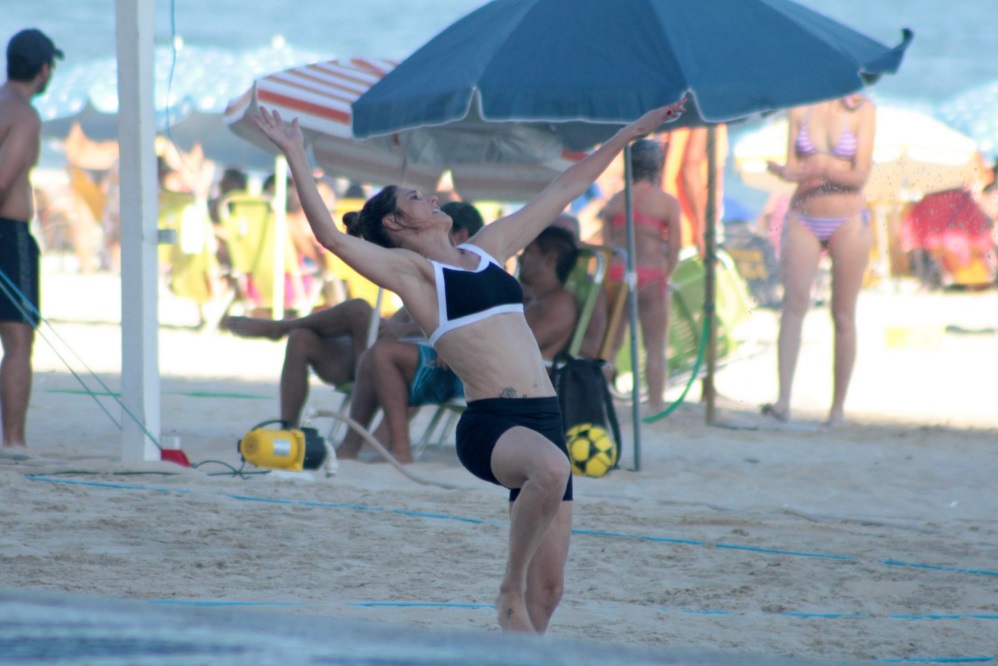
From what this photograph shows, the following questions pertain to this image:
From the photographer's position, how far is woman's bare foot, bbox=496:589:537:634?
2.96 m

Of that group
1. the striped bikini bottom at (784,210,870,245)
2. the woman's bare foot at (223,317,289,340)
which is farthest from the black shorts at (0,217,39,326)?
the striped bikini bottom at (784,210,870,245)

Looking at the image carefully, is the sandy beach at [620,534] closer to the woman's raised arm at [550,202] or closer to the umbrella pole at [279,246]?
the woman's raised arm at [550,202]

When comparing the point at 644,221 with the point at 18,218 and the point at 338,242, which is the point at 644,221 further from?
the point at 338,242

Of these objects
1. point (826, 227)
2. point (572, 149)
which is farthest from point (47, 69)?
point (826, 227)

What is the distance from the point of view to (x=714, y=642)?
319cm

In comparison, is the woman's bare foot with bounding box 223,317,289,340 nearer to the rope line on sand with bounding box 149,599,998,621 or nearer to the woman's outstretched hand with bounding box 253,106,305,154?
the rope line on sand with bounding box 149,599,998,621

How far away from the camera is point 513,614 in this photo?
2973 mm

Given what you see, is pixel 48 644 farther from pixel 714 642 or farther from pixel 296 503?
pixel 296 503

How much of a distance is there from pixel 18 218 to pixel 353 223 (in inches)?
101

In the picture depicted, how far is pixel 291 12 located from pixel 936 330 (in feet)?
203

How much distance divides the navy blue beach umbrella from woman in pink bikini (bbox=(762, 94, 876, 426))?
1.22 metres

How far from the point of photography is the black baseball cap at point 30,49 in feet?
18.3

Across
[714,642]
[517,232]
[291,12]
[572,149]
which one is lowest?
[714,642]

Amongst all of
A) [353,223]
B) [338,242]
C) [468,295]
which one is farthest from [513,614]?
[353,223]
